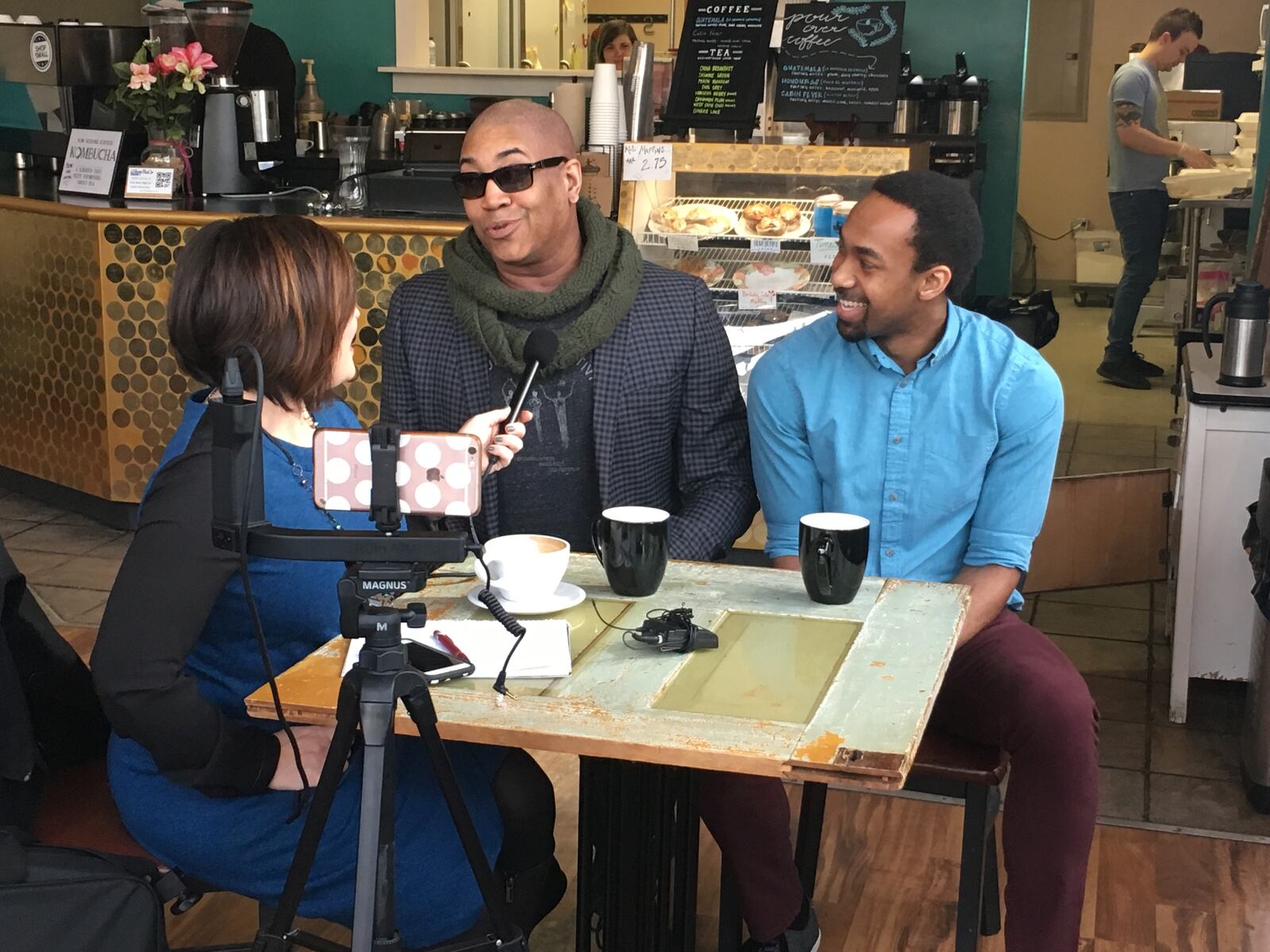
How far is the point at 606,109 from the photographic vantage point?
13.1 ft

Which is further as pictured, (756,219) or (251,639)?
(756,219)

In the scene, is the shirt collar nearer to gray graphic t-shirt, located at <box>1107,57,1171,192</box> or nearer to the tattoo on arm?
gray graphic t-shirt, located at <box>1107,57,1171,192</box>

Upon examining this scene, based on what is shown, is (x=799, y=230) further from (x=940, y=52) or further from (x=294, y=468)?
(x=940, y=52)

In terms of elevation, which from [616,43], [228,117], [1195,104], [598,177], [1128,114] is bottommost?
[598,177]

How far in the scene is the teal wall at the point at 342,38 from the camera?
23.7ft

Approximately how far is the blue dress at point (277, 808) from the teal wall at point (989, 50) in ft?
18.1

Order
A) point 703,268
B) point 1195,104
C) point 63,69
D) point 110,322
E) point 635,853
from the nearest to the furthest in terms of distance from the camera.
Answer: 1. point 635,853
2. point 703,268
3. point 110,322
4. point 63,69
5. point 1195,104

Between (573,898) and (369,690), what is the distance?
1.41 meters

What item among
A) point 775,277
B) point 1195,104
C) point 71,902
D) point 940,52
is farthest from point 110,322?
point 1195,104

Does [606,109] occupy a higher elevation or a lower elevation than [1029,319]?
higher

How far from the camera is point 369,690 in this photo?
4.42ft

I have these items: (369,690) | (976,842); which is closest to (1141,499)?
(976,842)

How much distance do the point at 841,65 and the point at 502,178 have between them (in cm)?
175

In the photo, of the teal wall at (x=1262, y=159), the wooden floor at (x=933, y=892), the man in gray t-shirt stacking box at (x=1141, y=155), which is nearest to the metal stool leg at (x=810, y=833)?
the wooden floor at (x=933, y=892)
